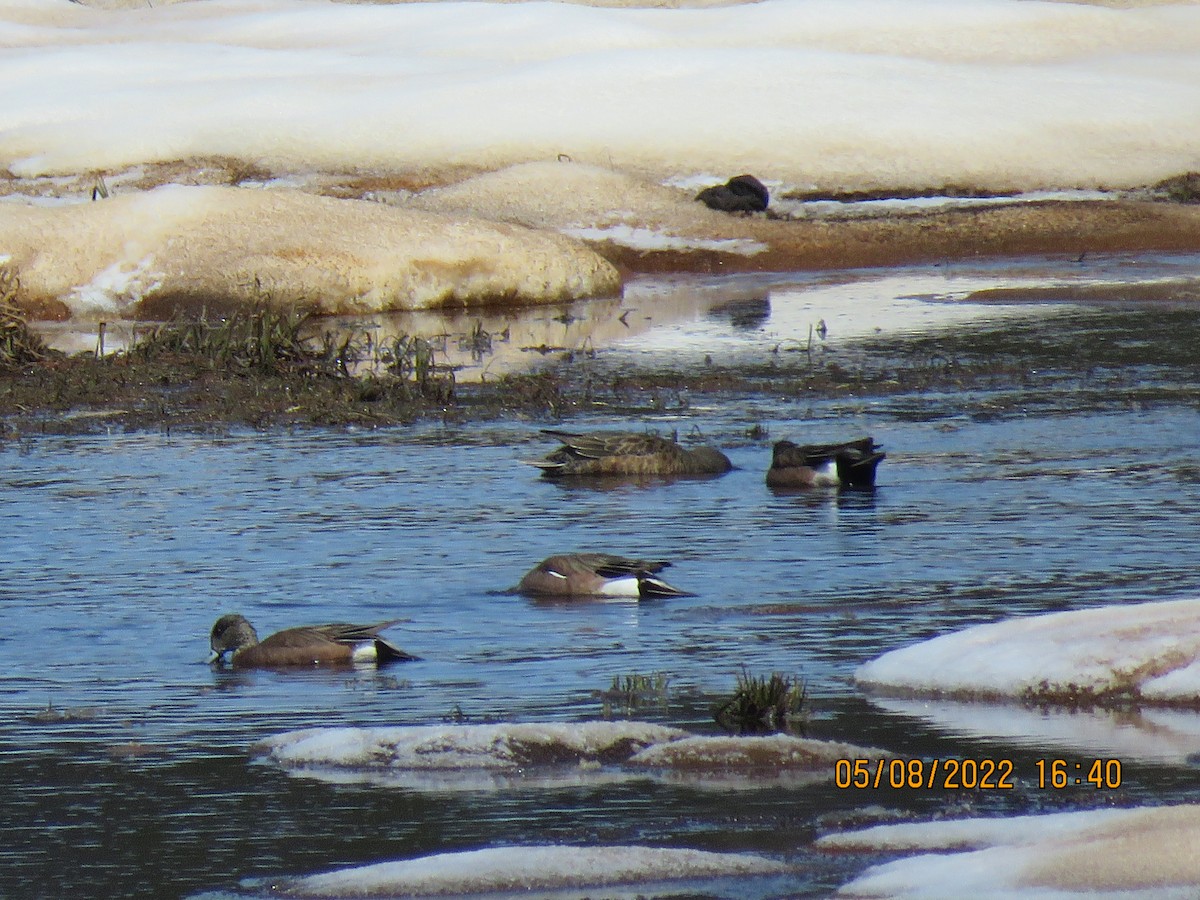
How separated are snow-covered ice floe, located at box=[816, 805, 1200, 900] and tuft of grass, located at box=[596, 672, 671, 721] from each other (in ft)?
5.33

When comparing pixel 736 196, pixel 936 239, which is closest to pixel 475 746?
pixel 936 239

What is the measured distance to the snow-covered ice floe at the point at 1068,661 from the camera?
6949mm

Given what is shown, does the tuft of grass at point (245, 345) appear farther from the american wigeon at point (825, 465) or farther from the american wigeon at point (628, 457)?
the american wigeon at point (825, 465)

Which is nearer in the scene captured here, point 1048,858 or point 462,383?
point 1048,858

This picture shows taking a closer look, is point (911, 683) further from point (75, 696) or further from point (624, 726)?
point (75, 696)

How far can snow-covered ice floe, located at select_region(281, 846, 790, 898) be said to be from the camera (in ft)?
17.3

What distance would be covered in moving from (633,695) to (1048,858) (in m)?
2.32

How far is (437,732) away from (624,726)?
0.52 m

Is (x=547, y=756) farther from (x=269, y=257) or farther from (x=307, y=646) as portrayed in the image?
(x=269, y=257)

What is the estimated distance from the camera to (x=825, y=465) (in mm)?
12148

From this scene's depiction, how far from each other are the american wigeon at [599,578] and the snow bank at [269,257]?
13758 mm

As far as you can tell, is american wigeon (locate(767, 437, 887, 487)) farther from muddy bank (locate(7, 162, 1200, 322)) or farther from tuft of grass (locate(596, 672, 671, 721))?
muddy bank (locate(7, 162, 1200, 322))

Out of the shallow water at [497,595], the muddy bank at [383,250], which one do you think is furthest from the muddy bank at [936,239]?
the shallow water at [497,595]

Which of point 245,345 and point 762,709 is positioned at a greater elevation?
point 245,345
